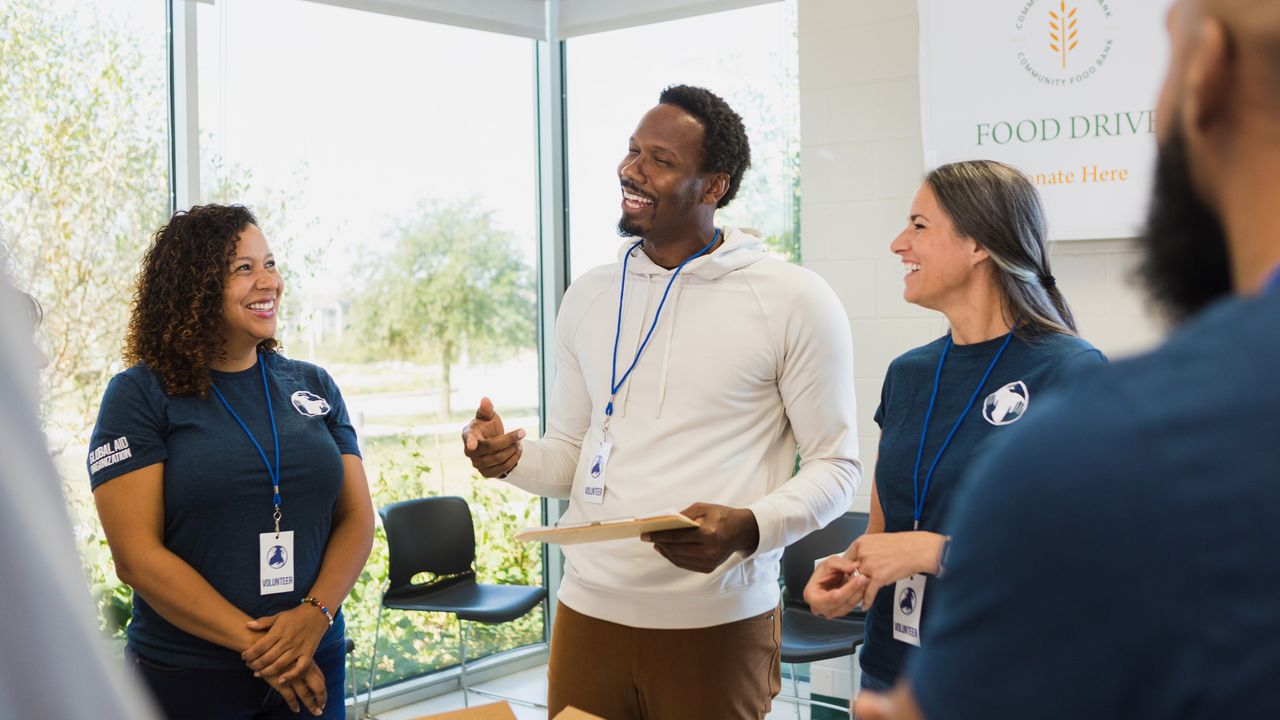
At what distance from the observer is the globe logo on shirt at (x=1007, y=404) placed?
1.82m

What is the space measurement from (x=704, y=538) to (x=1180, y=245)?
1281mm

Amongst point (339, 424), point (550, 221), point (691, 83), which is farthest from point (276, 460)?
point (691, 83)

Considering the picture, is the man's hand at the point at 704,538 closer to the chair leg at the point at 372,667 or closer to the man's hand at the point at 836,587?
the man's hand at the point at 836,587

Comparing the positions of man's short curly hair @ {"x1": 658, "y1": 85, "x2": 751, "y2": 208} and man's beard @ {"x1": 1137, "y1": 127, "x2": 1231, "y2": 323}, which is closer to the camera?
man's beard @ {"x1": 1137, "y1": 127, "x2": 1231, "y2": 323}

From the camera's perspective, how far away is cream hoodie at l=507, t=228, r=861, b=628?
84.2 inches

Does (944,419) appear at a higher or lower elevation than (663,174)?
lower

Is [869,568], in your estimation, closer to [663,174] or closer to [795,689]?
[663,174]

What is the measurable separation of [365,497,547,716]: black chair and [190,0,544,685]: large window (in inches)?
12.1

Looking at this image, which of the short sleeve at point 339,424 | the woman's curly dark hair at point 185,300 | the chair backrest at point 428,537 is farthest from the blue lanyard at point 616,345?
the chair backrest at point 428,537

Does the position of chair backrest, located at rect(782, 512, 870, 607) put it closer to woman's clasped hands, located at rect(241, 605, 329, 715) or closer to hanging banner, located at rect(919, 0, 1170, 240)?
hanging banner, located at rect(919, 0, 1170, 240)

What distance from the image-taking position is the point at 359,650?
167 inches

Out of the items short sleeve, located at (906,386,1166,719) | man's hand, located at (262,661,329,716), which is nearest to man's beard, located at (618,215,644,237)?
man's hand, located at (262,661,329,716)

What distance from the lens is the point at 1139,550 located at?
0.53m

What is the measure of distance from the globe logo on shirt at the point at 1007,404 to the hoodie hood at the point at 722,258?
0.67 metres
